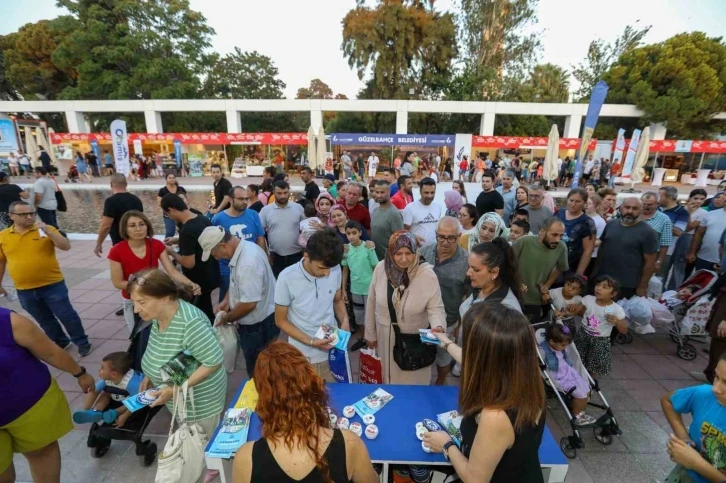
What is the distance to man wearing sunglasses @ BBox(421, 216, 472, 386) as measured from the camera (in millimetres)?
3270

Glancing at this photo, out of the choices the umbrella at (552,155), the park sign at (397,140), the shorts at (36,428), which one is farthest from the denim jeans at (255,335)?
the park sign at (397,140)

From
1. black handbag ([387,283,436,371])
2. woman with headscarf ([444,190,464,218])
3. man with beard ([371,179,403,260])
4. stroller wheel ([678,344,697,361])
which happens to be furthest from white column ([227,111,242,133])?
stroller wheel ([678,344,697,361])

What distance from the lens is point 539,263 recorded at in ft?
12.4

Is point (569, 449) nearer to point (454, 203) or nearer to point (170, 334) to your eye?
point (170, 334)

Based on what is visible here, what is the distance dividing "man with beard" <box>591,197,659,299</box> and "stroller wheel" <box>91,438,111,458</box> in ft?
18.3

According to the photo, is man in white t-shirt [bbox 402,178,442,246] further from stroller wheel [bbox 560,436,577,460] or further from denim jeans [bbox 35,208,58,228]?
denim jeans [bbox 35,208,58,228]

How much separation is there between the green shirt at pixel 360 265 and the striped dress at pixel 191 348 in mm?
2183

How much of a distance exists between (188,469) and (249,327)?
3.97 feet

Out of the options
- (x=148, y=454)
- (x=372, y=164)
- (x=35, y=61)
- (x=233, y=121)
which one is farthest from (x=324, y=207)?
(x=35, y=61)

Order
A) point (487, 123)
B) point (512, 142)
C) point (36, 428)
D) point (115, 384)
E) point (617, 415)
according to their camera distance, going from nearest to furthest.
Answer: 1. point (36, 428)
2. point (115, 384)
3. point (617, 415)
4. point (512, 142)
5. point (487, 123)

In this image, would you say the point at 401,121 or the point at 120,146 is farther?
the point at 401,121

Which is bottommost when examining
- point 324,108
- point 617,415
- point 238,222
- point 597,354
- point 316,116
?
point 617,415

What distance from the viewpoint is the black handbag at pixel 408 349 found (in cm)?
280

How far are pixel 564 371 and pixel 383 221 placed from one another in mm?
2804
